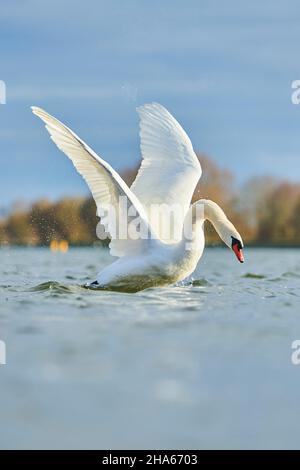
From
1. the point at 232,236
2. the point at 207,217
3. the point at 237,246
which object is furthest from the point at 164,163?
the point at 237,246

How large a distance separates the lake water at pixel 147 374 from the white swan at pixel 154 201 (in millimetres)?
472

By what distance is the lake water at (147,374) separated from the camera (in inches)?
225

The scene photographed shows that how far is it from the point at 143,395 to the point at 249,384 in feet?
3.21

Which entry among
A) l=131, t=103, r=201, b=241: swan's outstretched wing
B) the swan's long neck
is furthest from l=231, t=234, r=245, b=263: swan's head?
l=131, t=103, r=201, b=241: swan's outstretched wing

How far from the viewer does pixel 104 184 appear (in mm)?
10812

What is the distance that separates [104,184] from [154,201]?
207cm

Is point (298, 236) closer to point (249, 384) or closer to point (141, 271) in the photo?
point (141, 271)

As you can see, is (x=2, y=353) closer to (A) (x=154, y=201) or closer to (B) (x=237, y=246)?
(B) (x=237, y=246)

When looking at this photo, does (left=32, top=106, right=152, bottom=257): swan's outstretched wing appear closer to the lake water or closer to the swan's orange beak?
the lake water

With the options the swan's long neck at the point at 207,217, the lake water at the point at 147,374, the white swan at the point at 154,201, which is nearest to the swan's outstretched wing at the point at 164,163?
the white swan at the point at 154,201

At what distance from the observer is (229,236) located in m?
12.0

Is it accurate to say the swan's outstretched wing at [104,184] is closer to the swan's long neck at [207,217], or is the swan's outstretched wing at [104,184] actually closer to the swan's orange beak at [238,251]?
the swan's long neck at [207,217]

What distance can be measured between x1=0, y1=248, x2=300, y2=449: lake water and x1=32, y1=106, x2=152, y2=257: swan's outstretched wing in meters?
0.84

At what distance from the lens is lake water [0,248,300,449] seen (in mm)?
5719
